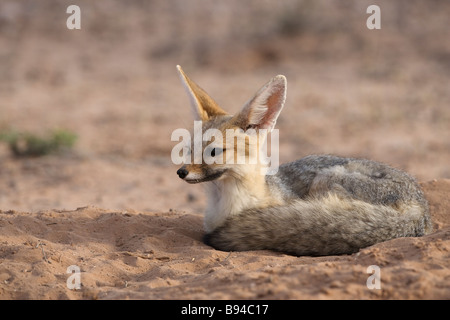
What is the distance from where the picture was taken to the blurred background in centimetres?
1016

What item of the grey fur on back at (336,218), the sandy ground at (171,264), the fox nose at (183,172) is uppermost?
the fox nose at (183,172)

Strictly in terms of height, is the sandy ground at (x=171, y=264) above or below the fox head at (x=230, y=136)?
below

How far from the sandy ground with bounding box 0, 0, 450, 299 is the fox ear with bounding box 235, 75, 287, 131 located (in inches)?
49.1

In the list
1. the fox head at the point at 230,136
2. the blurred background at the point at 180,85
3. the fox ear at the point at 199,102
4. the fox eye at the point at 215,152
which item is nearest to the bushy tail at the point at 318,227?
the fox head at the point at 230,136

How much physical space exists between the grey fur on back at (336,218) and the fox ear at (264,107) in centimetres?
65

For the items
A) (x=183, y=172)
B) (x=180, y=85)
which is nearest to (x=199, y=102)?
(x=183, y=172)

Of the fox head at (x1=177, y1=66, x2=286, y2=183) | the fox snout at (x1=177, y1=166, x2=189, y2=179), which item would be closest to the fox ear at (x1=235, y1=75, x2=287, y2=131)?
the fox head at (x1=177, y1=66, x2=286, y2=183)

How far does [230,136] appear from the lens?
5.74 m

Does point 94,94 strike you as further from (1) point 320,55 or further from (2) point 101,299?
(2) point 101,299

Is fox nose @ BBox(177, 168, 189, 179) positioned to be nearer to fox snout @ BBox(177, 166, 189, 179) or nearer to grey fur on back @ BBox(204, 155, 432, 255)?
fox snout @ BBox(177, 166, 189, 179)

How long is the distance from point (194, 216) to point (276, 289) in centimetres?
289

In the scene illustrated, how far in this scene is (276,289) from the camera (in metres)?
4.05

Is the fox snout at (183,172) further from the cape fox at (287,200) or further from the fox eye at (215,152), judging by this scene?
the fox eye at (215,152)

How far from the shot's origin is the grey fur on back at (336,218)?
538cm
